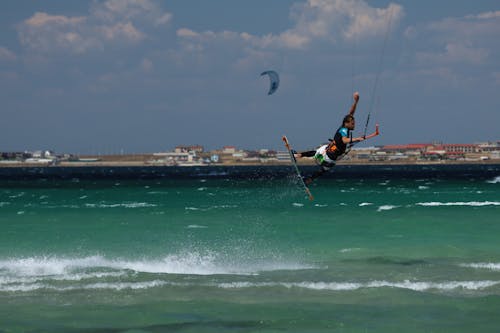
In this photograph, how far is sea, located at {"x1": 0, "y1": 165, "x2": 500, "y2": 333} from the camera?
53.7ft

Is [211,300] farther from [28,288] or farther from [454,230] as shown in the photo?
[454,230]

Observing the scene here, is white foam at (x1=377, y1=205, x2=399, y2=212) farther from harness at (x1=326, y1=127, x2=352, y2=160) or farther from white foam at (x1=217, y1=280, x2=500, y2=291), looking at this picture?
harness at (x1=326, y1=127, x2=352, y2=160)

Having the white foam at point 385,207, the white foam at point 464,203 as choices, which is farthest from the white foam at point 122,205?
the white foam at point 464,203

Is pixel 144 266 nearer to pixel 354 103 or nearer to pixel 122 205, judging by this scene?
pixel 354 103

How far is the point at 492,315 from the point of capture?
16.4m

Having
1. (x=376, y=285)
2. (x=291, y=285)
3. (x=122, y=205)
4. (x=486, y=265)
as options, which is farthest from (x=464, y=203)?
(x=291, y=285)

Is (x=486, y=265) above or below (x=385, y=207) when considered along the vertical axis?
above

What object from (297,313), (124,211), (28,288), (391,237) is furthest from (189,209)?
(297,313)

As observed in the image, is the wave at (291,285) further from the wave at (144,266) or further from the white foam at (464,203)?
the white foam at (464,203)

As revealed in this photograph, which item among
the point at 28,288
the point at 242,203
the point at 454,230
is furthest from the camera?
the point at 242,203

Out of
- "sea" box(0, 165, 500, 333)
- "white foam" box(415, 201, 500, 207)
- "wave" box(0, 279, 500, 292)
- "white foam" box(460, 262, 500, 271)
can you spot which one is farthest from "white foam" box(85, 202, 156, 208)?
"white foam" box(460, 262, 500, 271)

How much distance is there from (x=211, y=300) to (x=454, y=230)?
18.4 metres

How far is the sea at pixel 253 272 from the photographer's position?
16359 mm

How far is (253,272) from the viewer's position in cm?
2250
